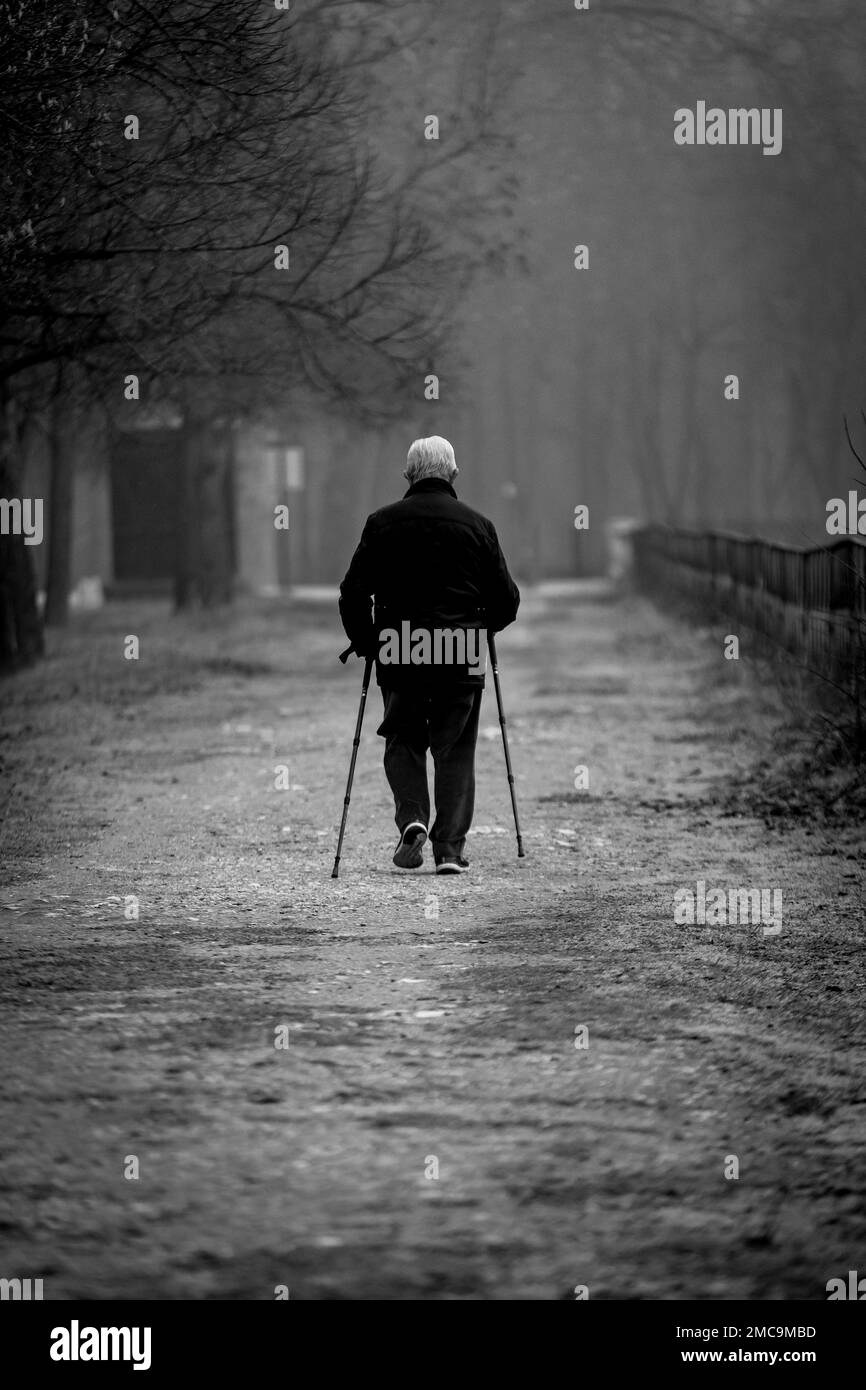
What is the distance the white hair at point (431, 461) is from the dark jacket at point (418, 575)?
171 millimetres

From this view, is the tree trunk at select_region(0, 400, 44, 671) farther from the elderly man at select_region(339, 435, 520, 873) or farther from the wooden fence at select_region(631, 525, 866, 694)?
the elderly man at select_region(339, 435, 520, 873)

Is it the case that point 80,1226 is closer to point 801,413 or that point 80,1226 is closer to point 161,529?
point 161,529

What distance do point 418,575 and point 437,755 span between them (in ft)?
2.89

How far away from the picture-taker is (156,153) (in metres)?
13.5

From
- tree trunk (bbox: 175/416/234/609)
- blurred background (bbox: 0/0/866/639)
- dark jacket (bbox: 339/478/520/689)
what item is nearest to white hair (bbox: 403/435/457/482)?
dark jacket (bbox: 339/478/520/689)

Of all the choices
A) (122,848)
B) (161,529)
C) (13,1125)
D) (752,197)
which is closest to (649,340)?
(752,197)

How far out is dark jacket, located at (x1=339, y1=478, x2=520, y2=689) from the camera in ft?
31.5

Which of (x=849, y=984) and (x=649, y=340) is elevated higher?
(x=649, y=340)

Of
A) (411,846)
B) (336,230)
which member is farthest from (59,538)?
(411,846)

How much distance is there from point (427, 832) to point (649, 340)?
6254cm

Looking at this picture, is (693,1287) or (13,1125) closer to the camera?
(693,1287)

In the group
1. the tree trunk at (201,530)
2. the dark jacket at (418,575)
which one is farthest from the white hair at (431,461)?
the tree trunk at (201,530)

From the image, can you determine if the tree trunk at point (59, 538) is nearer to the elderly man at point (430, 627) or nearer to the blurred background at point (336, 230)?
the blurred background at point (336, 230)

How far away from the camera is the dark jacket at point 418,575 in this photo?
31.5ft
